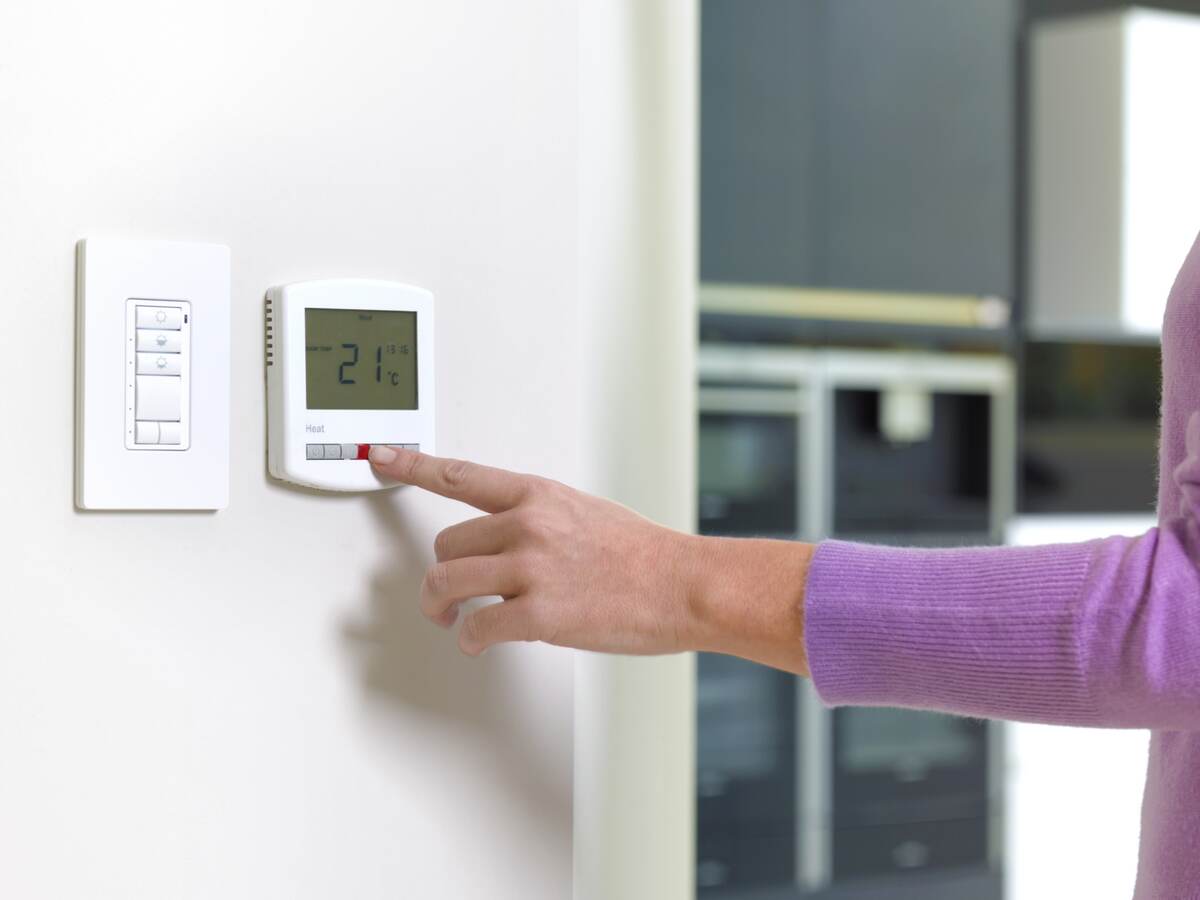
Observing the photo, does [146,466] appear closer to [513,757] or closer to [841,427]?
[513,757]

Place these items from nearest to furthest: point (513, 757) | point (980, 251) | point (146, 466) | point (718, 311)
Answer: point (146, 466), point (513, 757), point (718, 311), point (980, 251)

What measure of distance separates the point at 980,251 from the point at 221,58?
93.2 inches

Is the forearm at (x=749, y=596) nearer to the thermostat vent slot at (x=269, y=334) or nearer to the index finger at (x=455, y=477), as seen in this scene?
the index finger at (x=455, y=477)

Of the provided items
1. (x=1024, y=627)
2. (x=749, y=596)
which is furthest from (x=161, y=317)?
(x=1024, y=627)

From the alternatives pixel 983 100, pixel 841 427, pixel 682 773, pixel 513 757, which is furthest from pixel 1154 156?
pixel 513 757

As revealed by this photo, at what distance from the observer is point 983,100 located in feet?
9.34

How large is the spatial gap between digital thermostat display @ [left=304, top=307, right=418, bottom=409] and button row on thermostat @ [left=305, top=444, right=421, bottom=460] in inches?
0.9

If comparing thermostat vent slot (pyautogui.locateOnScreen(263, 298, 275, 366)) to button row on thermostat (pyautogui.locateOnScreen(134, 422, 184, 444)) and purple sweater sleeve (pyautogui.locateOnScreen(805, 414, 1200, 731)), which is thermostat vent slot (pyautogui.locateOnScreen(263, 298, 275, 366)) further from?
purple sweater sleeve (pyautogui.locateOnScreen(805, 414, 1200, 731))

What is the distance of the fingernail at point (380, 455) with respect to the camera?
739 millimetres

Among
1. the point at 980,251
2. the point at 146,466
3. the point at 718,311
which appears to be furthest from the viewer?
the point at 980,251

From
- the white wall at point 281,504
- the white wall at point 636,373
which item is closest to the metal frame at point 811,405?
the white wall at point 636,373

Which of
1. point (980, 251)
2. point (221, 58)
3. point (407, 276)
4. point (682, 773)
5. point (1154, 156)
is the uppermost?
point (1154, 156)

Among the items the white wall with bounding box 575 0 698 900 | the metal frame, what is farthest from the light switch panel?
the metal frame

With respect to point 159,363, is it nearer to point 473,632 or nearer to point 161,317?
point 161,317
